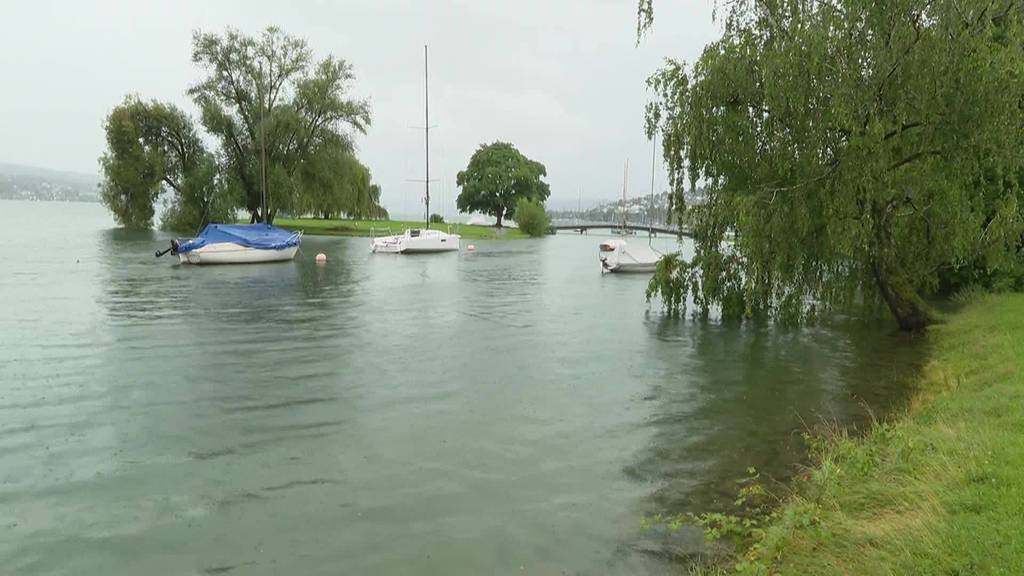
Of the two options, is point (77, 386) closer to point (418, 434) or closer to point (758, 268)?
point (418, 434)

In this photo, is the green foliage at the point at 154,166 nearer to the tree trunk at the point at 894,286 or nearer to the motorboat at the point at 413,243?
the motorboat at the point at 413,243

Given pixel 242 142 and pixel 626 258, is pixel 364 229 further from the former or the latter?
pixel 626 258

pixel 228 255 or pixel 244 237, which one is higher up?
pixel 244 237

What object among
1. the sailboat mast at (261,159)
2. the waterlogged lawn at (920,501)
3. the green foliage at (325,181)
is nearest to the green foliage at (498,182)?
the green foliage at (325,181)

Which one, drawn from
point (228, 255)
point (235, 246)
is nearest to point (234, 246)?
point (235, 246)

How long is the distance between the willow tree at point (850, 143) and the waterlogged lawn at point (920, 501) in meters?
6.15

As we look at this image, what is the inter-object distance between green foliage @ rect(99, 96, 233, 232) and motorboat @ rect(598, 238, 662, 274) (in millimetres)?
37693

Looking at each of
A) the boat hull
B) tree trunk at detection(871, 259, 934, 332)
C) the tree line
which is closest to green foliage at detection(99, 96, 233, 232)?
the tree line

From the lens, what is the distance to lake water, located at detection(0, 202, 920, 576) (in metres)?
6.63

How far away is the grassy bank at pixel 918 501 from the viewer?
4.65 metres

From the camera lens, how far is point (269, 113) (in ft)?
191

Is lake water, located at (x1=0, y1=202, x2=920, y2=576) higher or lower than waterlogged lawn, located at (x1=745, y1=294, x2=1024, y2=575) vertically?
lower

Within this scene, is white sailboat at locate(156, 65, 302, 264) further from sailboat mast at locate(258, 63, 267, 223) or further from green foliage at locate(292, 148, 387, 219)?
green foliage at locate(292, 148, 387, 219)

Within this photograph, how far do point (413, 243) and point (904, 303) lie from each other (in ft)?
122
